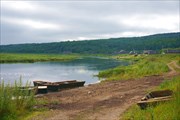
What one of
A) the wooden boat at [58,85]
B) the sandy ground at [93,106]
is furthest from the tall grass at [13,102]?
the wooden boat at [58,85]

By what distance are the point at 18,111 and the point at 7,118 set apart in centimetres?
155

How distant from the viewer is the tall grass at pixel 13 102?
1691 centimetres

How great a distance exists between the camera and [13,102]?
60.8 feet

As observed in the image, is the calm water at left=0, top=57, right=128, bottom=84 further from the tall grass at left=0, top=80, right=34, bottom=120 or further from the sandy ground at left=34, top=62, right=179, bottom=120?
the tall grass at left=0, top=80, right=34, bottom=120

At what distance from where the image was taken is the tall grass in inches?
666

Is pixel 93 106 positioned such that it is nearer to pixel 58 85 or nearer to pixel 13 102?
pixel 13 102

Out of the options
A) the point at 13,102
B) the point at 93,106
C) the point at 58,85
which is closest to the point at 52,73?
the point at 58,85

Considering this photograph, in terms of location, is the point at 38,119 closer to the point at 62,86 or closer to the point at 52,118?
the point at 52,118

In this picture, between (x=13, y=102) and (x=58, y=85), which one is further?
(x=58, y=85)

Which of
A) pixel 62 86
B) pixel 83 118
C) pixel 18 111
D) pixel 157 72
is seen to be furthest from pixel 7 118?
pixel 157 72

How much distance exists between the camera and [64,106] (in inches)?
816

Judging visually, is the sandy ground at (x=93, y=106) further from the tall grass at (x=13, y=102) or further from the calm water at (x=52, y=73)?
the calm water at (x=52, y=73)

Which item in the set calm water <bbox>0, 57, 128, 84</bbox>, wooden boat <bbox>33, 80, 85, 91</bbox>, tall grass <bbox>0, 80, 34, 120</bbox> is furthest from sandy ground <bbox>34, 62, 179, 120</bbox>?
calm water <bbox>0, 57, 128, 84</bbox>

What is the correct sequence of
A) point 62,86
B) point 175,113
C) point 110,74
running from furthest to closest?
point 110,74 → point 62,86 → point 175,113
